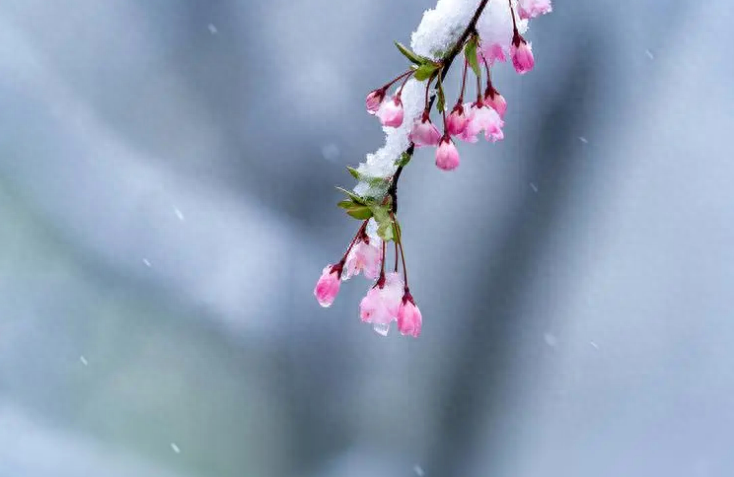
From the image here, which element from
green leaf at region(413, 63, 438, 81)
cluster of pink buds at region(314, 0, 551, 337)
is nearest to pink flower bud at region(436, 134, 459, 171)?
cluster of pink buds at region(314, 0, 551, 337)

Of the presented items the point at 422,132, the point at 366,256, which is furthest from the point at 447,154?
the point at 366,256

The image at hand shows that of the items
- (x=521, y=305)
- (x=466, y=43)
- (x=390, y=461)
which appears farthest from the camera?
(x=390, y=461)

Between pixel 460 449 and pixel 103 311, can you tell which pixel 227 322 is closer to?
pixel 103 311

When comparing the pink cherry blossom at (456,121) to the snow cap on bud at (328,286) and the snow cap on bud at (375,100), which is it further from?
the snow cap on bud at (328,286)

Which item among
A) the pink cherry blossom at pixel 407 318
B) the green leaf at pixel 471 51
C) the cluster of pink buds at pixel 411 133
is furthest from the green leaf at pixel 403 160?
the pink cherry blossom at pixel 407 318

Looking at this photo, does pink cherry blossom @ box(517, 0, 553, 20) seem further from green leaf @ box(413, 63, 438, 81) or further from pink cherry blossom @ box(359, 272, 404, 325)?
pink cherry blossom @ box(359, 272, 404, 325)

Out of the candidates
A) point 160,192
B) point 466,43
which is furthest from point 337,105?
point 466,43

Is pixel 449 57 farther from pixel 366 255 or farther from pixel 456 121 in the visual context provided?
pixel 366 255
